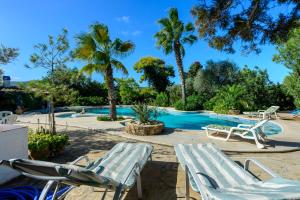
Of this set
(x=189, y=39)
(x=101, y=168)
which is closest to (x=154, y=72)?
(x=189, y=39)

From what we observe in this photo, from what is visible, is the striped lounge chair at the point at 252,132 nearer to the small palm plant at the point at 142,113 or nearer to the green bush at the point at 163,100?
the small palm plant at the point at 142,113

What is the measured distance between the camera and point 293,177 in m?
5.29

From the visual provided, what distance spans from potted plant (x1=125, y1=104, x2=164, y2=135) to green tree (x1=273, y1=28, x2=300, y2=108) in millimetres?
12121

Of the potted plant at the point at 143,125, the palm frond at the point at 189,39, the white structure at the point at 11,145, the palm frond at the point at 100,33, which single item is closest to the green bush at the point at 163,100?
the palm frond at the point at 189,39

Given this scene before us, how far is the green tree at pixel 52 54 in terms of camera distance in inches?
559

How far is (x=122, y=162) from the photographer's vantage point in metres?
4.67

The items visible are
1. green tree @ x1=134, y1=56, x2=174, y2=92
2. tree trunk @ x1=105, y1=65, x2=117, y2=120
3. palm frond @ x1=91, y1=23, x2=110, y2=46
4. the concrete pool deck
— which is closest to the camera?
the concrete pool deck

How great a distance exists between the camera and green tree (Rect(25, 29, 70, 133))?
46.6 feet

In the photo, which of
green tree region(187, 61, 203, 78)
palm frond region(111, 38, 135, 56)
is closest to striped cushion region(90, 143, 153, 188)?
palm frond region(111, 38, 135, 56)

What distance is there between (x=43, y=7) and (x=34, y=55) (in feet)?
9.07

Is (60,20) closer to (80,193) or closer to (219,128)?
(219,128)

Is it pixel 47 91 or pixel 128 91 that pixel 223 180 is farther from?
pixel 128 91

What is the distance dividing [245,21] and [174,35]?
1389cm

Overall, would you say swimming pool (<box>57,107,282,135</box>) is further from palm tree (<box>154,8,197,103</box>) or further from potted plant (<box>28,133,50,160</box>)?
potted plant (<box>28,133,50,160</box>)
